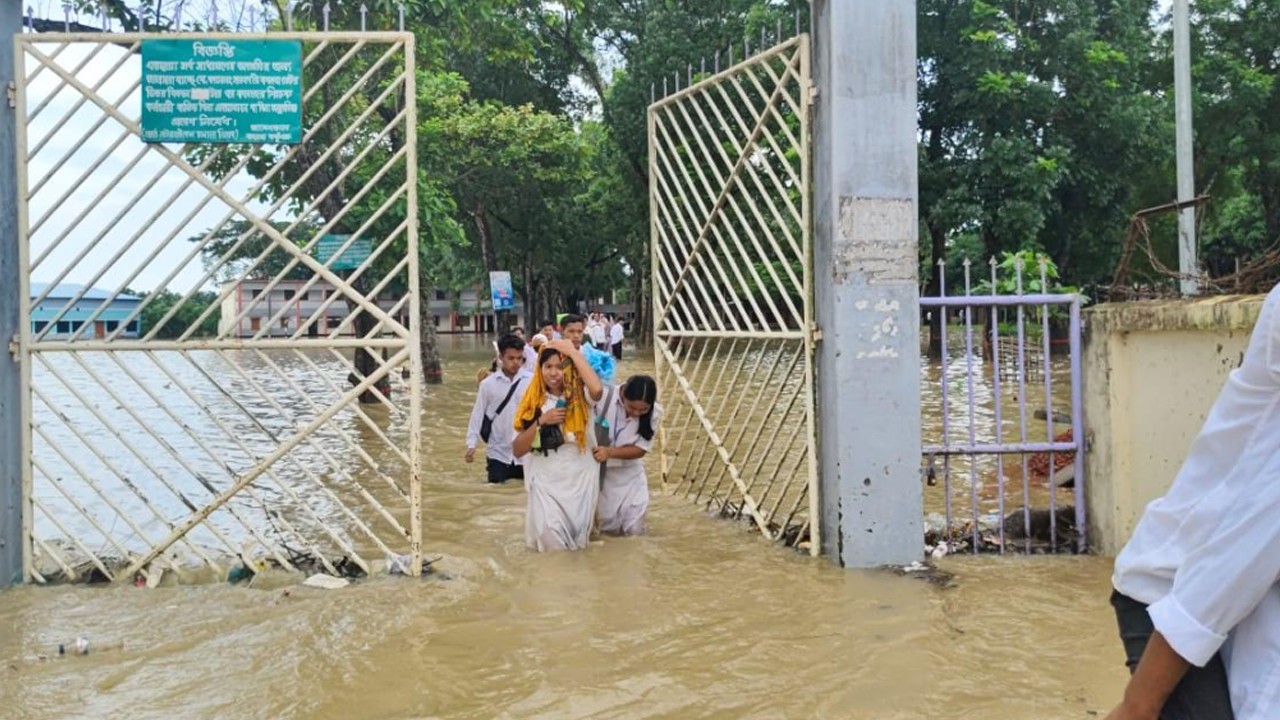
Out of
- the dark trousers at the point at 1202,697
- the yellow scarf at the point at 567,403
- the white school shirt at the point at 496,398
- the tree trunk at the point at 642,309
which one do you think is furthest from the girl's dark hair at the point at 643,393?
the tree trunk at the point at 642,309

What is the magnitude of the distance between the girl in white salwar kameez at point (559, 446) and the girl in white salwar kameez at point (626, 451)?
0.15 m

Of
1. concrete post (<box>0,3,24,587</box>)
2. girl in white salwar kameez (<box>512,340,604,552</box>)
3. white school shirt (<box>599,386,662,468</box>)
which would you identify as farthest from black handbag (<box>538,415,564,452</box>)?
concrete post (<box>0,3,24,587</box>)

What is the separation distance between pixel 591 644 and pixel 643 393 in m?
1.98

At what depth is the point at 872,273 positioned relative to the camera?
562cm

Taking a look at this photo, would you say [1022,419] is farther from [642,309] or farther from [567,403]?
[642,309]

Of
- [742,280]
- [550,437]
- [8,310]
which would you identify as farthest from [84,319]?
[742,280]

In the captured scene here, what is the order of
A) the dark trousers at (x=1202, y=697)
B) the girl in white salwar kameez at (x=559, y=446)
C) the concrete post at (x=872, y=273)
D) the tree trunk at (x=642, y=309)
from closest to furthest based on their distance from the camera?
1. the dark trousers at (x=1202, y=697)
2. the concrete post at (x=872, y=273)
3. the girl in white salwar kameez at (x=559, y=446)
4. the tree trunk at (x=642, y=309)

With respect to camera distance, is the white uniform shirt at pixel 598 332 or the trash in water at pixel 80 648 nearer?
the trash in water at pixel 80 648

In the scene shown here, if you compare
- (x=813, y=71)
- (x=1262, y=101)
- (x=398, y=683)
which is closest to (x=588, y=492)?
(x=398, y=683)

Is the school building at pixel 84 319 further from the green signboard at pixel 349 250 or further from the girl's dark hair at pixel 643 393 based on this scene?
the girl's dark hair at pixel 643 393

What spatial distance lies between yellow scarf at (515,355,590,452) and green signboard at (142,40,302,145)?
1988mm

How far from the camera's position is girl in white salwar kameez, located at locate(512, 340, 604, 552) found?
623 centimetres

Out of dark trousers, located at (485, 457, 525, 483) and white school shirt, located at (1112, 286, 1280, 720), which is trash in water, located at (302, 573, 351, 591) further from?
white school shirt, located at (1112, 286, 1280, 720)

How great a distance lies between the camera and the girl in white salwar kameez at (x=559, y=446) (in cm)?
623
